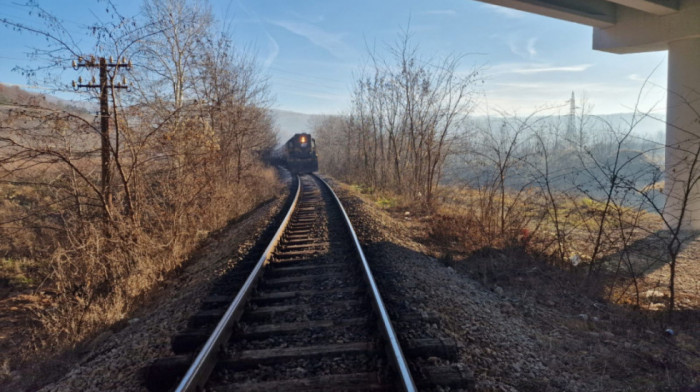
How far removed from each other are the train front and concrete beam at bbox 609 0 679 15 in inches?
1093

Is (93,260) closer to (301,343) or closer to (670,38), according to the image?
(301,343)

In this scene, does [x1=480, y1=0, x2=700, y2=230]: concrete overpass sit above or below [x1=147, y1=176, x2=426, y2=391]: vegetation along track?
above

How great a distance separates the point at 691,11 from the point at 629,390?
1161 cm

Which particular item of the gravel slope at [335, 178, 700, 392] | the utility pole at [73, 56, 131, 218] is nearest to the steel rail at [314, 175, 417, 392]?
the gravel slope at [335, 178, 700, 392]

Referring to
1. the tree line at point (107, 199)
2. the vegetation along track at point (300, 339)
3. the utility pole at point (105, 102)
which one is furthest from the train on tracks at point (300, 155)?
the vegetation along track at point (300, 339)

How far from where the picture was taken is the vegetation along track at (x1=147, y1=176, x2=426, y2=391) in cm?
292

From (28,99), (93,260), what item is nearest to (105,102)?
(28,99)

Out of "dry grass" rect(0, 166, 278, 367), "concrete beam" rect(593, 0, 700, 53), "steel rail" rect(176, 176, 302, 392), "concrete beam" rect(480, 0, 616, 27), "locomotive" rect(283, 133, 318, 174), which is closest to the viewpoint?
"steel rail" rect(176, 176, 302, 392)

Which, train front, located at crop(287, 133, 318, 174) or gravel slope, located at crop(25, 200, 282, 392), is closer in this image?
gravel slope, located at crop(25, 200, 282, 392)

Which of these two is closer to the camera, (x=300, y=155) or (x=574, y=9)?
(x=574, y=9)

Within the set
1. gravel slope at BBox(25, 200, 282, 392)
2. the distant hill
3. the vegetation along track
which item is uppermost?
the distant hill

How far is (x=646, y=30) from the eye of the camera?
11.3 m

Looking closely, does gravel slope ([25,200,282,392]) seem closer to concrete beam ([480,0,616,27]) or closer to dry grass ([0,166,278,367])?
dry grass ([0,166,278,367])

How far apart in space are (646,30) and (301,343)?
1304 centimetres
